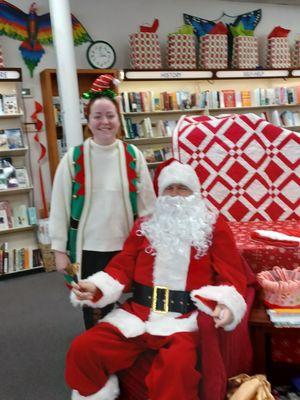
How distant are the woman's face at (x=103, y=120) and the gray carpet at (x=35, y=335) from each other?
138cm

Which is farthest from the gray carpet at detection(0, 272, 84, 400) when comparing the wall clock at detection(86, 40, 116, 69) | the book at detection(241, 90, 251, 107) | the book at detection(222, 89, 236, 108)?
the book at detection(241, 90, 251, 107)

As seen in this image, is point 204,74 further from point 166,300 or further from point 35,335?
point 166,300

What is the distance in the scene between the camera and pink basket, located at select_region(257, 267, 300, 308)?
5.69 feet

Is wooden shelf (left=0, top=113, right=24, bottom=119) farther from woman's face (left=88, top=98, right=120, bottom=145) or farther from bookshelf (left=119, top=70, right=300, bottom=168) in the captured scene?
woman's face (left=88, top=98, right=120, bottom=145)

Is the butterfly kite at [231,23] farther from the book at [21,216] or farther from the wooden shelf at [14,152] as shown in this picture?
the book at [21,216]

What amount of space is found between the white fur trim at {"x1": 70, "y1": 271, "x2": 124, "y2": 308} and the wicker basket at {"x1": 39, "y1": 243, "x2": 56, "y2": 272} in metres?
2.77

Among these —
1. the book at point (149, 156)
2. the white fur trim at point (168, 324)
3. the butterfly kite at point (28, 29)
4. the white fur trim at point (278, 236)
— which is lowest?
the white fur trim at point (168, 324)

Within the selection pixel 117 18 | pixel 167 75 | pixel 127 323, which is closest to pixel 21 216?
pixel 167 75

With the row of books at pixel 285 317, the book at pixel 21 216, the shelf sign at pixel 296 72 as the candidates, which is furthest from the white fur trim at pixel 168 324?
the shelf sign at pixel 296 72

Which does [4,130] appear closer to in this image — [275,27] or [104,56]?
[104,56]

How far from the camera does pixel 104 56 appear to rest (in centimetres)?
498

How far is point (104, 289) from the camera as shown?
5.56 feet

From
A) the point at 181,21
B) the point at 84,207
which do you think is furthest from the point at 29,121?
the point at 84,207

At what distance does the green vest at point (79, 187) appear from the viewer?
1826mm
